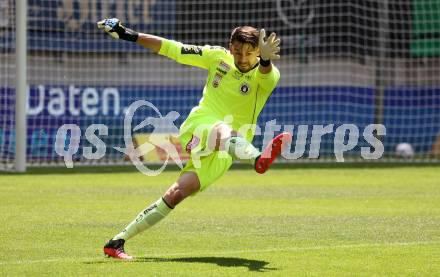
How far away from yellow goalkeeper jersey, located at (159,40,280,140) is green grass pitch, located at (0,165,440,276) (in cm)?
124

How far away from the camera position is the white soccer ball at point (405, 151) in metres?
21.7

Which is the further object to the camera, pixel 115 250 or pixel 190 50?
pixel 190 50

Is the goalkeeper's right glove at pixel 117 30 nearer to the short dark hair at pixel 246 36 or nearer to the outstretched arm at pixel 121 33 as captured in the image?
the outstretched arm at pixel 121 33

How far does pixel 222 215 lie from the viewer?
A: 1203cm

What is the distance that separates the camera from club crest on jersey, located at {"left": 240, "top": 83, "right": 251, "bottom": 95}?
885 centimetres

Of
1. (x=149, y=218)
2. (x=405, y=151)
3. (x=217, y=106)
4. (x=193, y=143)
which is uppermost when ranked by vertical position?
(x=217, y=106)

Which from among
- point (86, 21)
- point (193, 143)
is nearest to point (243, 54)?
point (193, 143)

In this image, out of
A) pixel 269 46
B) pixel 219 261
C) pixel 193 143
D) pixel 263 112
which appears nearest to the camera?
pixel 269 46

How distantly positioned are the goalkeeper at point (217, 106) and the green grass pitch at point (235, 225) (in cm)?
54

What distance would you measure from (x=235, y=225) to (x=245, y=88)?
2567mm

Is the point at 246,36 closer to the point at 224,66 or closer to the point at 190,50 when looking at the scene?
the point at 224,66

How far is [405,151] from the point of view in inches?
854

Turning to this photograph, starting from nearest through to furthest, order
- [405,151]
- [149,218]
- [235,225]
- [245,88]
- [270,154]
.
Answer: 1. [270,154]
2. [149,218]
3. [245,88]
4. [235,225]
5. [405,151]

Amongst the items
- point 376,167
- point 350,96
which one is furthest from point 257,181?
point 350,96
